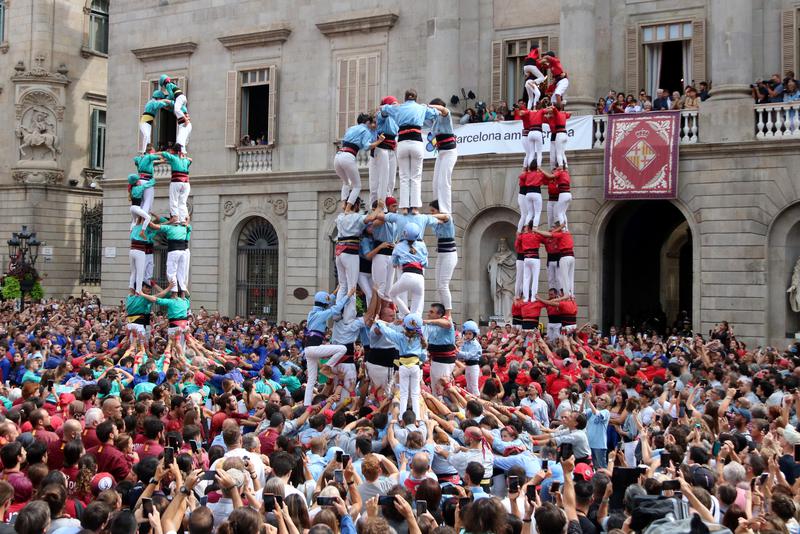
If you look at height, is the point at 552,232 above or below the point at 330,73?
below

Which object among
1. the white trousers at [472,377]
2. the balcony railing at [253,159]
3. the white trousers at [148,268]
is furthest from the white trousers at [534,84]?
the balcony railing at [253,159]

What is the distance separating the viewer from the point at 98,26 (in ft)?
134

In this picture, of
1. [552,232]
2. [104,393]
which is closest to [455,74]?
[552,232]

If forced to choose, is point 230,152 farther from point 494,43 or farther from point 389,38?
point 494,43

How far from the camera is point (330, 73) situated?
3045cm

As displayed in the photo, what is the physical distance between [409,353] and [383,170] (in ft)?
10.7

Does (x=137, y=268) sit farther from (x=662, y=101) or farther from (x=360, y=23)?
(x=662, y=101)

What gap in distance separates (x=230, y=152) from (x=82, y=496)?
25.4m

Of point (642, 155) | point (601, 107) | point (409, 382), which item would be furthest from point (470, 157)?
point (409, 382)

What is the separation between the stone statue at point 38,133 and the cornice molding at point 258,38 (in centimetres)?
1058

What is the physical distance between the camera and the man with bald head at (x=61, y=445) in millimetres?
8758

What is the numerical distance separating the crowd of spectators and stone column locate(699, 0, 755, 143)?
8354mm

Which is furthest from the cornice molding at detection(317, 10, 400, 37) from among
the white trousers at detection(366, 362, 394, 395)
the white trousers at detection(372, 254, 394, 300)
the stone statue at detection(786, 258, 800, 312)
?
the white trousers at detection(366, 362, 394, 395)

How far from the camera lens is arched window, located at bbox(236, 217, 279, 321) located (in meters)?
31.8
